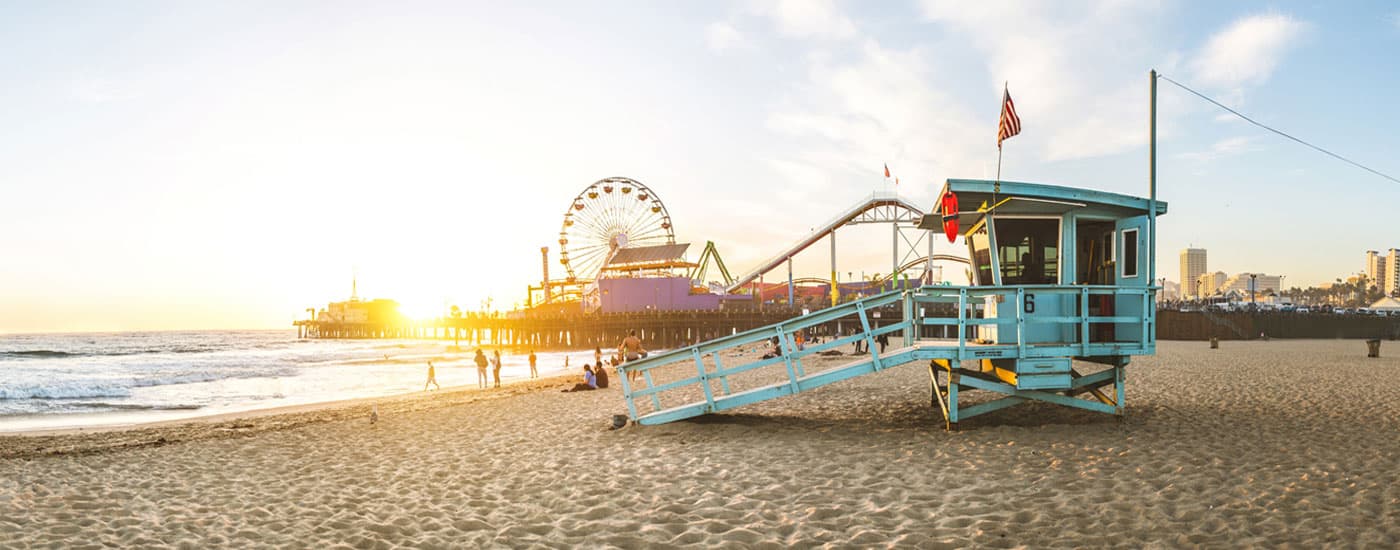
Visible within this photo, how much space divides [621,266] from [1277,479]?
2746 inches

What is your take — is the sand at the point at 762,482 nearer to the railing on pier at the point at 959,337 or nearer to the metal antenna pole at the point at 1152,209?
the railing on pier at the point at 959,337

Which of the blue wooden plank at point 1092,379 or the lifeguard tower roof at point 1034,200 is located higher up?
the lifeguard tower roof at point 1034,200

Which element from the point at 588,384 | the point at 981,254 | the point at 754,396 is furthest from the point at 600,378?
the point at 981,254

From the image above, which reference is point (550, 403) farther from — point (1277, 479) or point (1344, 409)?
point (1344, 409)

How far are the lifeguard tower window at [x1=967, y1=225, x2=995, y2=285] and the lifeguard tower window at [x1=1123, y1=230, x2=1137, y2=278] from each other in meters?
1.65

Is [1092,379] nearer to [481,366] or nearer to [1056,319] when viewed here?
[1056,319]

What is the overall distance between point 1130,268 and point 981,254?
5.91 ft

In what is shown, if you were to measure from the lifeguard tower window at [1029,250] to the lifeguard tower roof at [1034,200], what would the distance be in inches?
6.4

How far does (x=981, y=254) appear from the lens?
991 cm

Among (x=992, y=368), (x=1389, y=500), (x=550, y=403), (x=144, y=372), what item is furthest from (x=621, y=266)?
(x=1389, y=500)

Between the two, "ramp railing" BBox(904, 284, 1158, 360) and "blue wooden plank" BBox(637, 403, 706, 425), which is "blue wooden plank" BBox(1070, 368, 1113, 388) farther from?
"blue wooden plank" BBox(637, 403, 706, 425)

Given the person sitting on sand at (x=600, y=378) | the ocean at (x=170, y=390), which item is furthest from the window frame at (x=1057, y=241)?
the ocean at (x=170, y=390)

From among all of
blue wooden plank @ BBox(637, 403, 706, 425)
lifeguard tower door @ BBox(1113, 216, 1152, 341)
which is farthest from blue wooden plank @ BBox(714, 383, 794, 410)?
lifeguard tower door @ BBox(1113, 216, 1152, 341)

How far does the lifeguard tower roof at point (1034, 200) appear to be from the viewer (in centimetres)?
897
